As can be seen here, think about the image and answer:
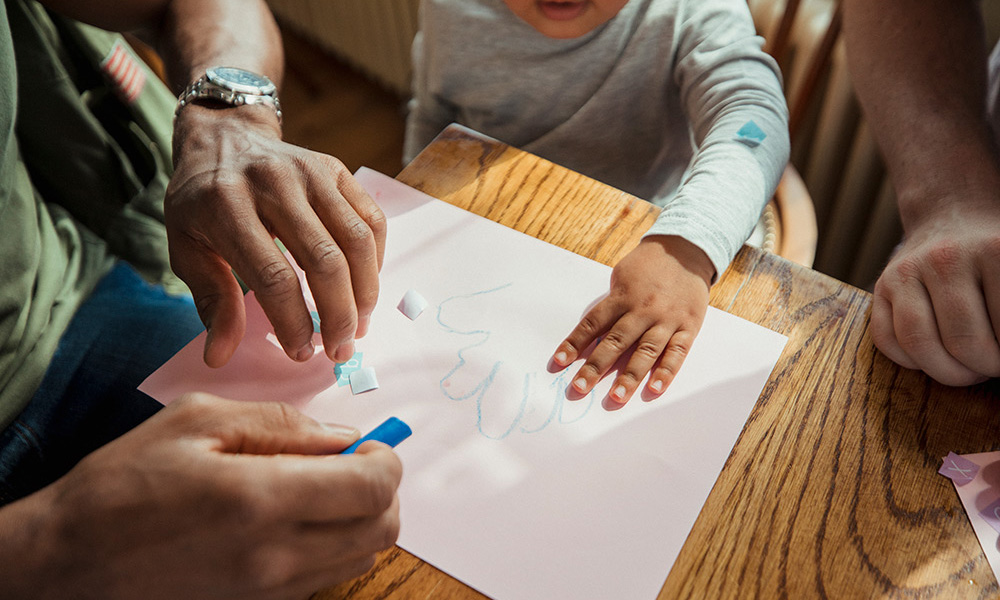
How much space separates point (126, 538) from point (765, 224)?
2.71 feet

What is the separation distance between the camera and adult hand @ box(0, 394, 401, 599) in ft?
1.20

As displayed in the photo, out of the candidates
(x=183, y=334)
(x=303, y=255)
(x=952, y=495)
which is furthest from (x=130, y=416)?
(x=952, y=495)

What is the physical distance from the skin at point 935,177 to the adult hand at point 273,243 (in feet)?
1.40

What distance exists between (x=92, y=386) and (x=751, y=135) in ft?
2.37

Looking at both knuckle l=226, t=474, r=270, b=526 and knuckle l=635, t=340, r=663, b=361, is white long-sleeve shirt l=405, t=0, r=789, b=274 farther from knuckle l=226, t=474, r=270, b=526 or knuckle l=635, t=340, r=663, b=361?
knuckle l=226, t=474, r=270, b=526

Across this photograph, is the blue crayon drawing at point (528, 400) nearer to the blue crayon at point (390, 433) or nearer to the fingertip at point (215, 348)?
the blue crayon at point (390, 433)

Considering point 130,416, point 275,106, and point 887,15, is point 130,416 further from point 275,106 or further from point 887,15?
point 887,15

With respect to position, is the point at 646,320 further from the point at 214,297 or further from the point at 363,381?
the point at 214,297

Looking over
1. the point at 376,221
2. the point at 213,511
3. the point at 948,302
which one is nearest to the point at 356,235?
the point at 376,221

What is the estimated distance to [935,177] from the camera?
60 cm

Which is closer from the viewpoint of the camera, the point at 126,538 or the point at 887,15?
the point at 126,538

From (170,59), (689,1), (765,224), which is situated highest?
(689,1)

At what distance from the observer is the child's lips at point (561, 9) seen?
75 cm

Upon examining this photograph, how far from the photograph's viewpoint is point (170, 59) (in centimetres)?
77
